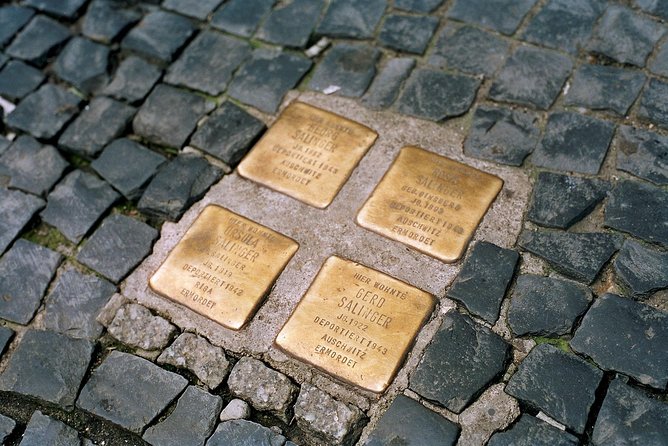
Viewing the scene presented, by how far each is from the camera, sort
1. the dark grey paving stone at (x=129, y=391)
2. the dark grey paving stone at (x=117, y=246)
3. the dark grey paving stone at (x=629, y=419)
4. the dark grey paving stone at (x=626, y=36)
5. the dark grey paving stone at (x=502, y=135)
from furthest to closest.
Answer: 1. the dark grey paving stone at (x=626, y=36)
2. the dark grey paving stone at (x=502, y=135)
3. the dark grey paving stone at (x=117, y=246)
4. the dark grey paving stone at (x=129, y=391)
5. the dark grey paving stone at (x=629, y=419)

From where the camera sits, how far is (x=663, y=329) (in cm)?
257

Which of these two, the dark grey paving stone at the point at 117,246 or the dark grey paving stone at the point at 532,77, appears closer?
the dark grey paving stone at the point at 117,246

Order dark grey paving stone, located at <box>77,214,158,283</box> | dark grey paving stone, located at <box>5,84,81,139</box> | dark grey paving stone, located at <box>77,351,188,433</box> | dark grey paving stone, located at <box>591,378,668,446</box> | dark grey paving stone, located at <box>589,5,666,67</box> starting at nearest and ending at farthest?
dark grey paving stone, located at <box>591,378,668,446</box> → dark grey paving stone, located at <box>77,351,188,433</box> → dark grey paving stone, located at <box>77,214,158,283</box> → dark grey paving stone, located at <box>589,5,666,67</box> → dark grey paving stone, located at <box>5,84,81,139</box>

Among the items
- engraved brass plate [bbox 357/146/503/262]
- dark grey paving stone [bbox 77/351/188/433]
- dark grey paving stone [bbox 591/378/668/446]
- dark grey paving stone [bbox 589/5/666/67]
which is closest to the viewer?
dark grey paving stone [bbox 591/378/668/446]

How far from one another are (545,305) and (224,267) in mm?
1270

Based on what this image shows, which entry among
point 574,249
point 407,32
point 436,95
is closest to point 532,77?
point 436,95

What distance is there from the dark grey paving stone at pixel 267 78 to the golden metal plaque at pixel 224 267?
691 millimetres

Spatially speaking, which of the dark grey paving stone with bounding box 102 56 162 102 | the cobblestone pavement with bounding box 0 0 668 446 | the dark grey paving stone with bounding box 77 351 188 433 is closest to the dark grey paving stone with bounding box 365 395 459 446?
the cobblestone pavement with bounding box 0 0 668 446

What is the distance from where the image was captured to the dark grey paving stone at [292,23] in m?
3.62

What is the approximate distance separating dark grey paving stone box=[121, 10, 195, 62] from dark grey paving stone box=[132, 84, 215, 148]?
0.84ft

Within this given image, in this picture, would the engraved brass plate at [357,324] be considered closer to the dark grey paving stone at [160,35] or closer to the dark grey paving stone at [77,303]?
the dark grey paving stone at [77,303]

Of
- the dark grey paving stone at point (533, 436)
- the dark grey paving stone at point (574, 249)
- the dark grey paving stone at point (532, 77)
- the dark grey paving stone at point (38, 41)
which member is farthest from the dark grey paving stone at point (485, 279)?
the dark grey paving stone at point (38, 41)

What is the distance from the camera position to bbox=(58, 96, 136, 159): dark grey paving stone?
11.2 feet

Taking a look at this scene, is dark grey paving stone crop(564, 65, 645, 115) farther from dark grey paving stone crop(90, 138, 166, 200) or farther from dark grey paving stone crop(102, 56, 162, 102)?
dark grey paving stone crop(102, 56, 162, 102)
